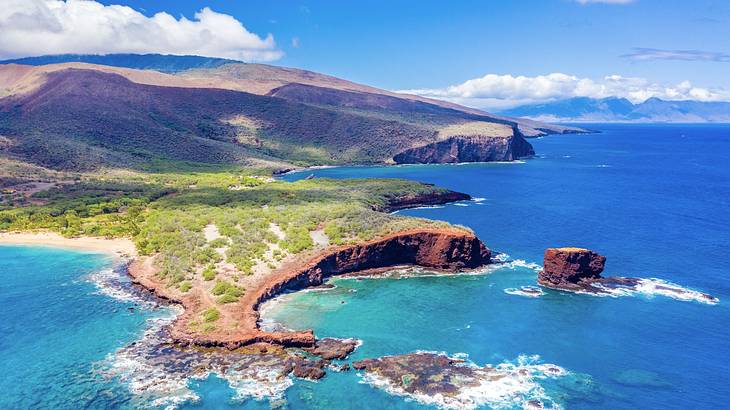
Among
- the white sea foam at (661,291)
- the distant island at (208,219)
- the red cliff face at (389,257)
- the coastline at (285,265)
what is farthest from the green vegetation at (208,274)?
the white sea foam at (661,291)

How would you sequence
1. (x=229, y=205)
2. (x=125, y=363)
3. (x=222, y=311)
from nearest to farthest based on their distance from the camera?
(x=125, y=363) → (x=222, y=311) → (x=229, y=205)

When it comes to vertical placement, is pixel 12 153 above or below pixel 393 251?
above

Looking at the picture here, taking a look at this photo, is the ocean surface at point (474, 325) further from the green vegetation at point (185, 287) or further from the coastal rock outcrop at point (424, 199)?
the coastal rock outcrop at point (424, 199)

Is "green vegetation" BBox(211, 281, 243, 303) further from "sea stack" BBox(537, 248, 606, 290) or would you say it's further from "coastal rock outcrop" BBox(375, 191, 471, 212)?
"coastal rock outcrop" BBox(375, 191, 471, 212)

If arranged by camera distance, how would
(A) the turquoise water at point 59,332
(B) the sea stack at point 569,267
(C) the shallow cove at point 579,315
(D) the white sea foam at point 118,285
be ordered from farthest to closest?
(B) the sea stack at point 569,267 → (D) the white sea foam at point 118,285 → (C) the shallow cove at point 579,315 → (A) the turquoise water at point 59,332

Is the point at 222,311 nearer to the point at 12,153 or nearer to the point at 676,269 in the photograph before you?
the point at 676,269

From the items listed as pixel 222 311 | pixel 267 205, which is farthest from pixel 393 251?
pixel 267 205

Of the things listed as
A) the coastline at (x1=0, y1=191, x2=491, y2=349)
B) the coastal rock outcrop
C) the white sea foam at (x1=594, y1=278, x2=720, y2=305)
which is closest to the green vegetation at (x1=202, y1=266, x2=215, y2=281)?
the coastline at (x1=0, y1=191, x2=491, y2=349)
